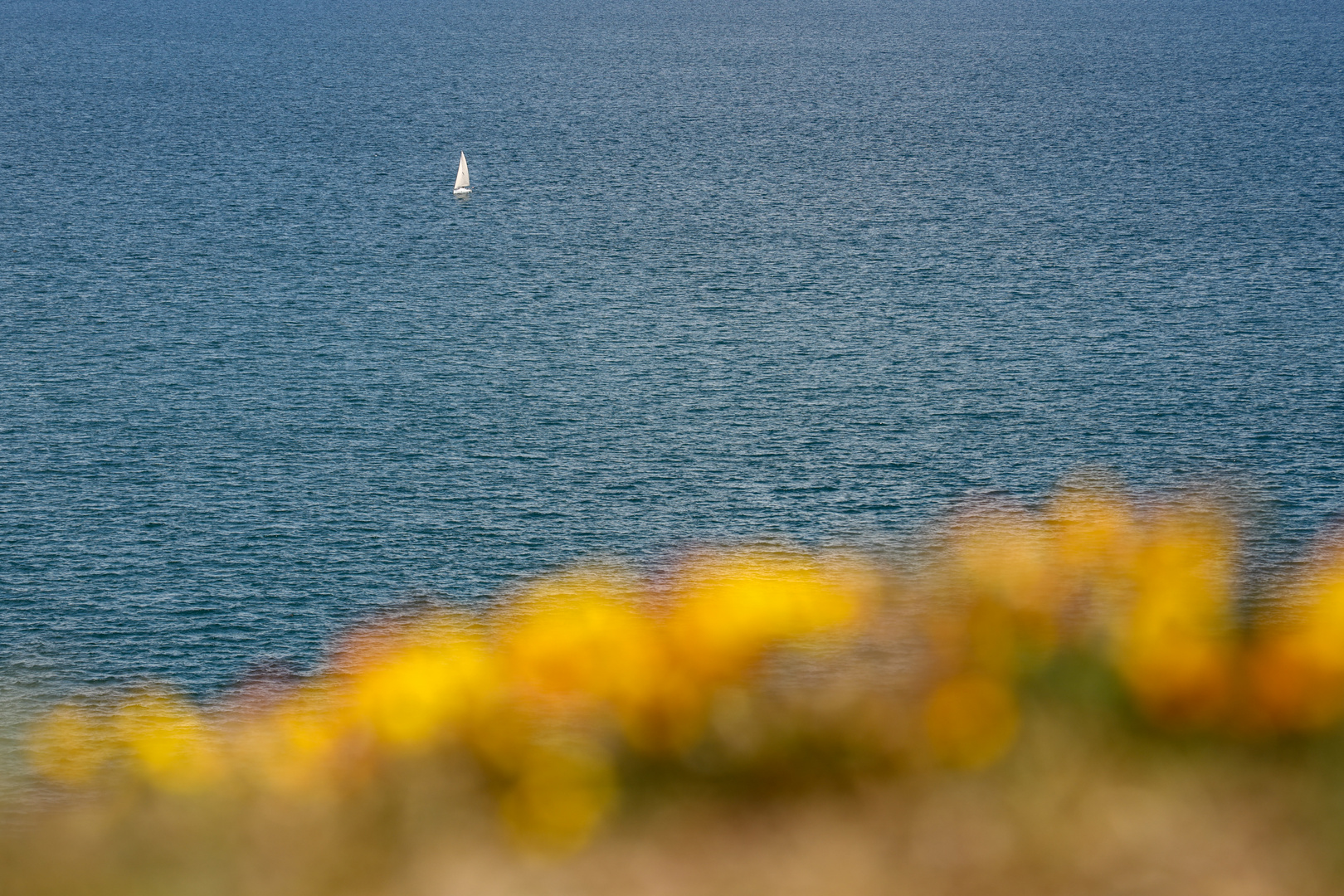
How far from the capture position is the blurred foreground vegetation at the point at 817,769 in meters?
12.7

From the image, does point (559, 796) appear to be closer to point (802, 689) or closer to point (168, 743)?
point (802, 689)

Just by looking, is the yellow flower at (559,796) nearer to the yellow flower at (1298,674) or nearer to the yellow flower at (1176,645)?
the yellow flower at (1176,645)

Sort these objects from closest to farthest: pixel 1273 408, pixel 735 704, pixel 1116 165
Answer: pixel 735 704
pixel 1273 408
pixel 1116 165

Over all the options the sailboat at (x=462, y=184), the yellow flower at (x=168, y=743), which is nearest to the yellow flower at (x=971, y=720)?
the yellow flower at (x=168, y=743)

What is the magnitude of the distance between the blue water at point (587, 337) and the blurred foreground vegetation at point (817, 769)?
19.5m

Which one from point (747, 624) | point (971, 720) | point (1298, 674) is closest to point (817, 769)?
point (971, 720)

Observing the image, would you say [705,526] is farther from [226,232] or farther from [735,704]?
[226,232]

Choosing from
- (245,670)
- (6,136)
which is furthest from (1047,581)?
(6,136)

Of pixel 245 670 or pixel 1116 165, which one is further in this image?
pixel 1116 165

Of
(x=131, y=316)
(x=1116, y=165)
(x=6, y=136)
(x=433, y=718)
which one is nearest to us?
(x=433, y=718)

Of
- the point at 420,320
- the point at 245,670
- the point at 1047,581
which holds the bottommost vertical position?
the point at 245,670

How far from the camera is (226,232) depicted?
249 ft

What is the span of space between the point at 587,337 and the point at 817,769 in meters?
46.8

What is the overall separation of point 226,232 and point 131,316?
15344 millimetres
